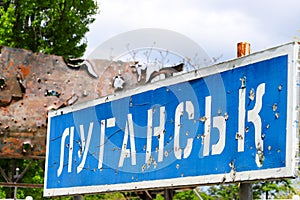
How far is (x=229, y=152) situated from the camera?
450 cm

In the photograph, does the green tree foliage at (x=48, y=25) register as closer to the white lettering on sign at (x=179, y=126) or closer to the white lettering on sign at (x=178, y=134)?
the white lettering on sign at (x=178, y=134)

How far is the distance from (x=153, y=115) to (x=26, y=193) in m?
14.7

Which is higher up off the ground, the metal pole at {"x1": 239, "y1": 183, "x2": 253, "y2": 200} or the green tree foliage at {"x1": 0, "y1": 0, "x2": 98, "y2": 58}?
the green tree foliage at {"x1": 0, "y1": 0, "x2": 98, "y2": 58}

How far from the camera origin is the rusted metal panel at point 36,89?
1166 centimetres

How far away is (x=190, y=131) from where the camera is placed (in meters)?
4.90

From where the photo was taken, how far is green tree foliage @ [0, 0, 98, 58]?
1964cm

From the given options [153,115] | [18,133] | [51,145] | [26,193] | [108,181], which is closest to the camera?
[153,115]

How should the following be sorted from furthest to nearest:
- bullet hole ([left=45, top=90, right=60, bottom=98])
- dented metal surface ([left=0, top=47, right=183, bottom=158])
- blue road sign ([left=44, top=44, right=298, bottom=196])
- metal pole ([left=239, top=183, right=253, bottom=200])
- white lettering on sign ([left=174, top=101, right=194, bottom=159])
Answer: bullet hole ([left=45, top=90, right=60, bottom=98]), dented metal surface ([left=0, top=47, right=183, bottom=158]), white lettering on sign ([left=174, top=101, right=194, bottom=159]), metal pole ([left=239, top=183, right=253, bottom=200]), blue road sign ([left=44, top=44, right=298, bottom=196])

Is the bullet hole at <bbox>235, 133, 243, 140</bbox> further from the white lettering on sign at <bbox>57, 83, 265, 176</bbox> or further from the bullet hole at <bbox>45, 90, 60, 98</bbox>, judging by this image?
the bullet hole at <bbox>45, 90, 60, 98</bbox>

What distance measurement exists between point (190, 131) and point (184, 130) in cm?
8

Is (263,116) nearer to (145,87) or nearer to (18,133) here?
(145,87)

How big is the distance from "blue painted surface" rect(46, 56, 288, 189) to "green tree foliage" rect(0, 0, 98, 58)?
13268mm

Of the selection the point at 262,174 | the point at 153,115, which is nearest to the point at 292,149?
the point at 262,174

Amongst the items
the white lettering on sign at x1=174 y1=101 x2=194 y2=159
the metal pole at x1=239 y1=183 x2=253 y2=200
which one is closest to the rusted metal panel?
the white lettering on sign at x1=174 y1=101 x2=194 y2=159
